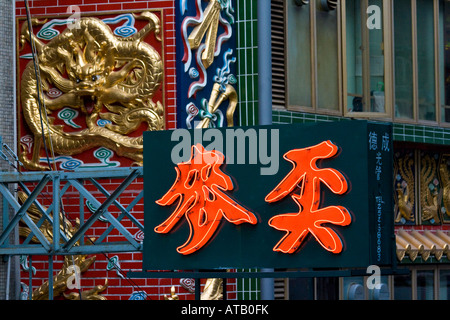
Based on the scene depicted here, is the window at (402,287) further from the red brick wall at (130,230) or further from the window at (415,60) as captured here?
the red brick wall at (130,230)

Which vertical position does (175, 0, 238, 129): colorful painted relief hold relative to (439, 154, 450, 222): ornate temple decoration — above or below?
above

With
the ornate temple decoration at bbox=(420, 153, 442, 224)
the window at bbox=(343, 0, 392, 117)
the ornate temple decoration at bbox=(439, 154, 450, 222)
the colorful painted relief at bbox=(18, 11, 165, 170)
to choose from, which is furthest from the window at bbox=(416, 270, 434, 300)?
the colorful painted relief at bbox=(18, 11, 165, 170)

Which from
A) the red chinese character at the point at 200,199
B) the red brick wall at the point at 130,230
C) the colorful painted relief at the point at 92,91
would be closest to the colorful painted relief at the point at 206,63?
the red brick wall at the point at 130,230

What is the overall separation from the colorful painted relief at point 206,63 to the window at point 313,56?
1229mm

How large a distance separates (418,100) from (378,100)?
3.73 ft

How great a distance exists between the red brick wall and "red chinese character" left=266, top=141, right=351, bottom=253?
4.03 meters

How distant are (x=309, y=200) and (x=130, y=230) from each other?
176 inches

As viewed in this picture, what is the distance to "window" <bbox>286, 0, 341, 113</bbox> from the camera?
1919 cm

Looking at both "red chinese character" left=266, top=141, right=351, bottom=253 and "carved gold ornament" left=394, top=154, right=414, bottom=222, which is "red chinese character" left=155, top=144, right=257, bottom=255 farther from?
"carved gold ornament" left=394, top=154, right=414, bottom=222

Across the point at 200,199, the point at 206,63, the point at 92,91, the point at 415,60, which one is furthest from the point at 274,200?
the point at 415,60

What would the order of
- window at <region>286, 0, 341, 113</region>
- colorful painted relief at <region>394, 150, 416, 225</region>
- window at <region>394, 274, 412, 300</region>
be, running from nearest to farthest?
window at <region>286, 0, 341, 113</region>, window at <region>394, 274, 412, 300</region>, colorful painted relief at <region>394, 150, 416, 225</region>

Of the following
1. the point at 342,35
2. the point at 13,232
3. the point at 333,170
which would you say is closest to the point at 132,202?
the point at 13,232

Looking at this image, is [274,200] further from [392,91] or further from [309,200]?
[392,91]

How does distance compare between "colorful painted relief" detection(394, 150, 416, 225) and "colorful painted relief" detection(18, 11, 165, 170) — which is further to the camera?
"colorful painted relief" detection(394, 150, 416, 225)
